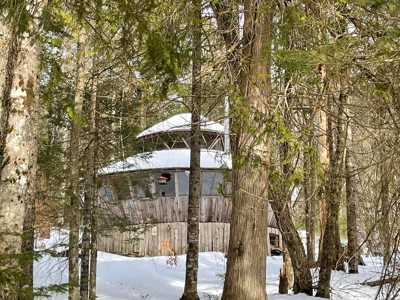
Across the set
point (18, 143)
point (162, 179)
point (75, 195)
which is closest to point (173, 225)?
point (162, 179)

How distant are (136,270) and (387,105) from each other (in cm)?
1299

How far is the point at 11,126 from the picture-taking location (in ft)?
19.5

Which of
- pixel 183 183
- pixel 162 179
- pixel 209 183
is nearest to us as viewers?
pixel 162 179

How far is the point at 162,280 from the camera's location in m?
15.6

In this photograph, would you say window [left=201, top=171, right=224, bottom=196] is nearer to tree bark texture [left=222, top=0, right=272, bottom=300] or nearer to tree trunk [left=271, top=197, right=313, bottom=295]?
tree trunk [left=271, top=197, right=313, bottom=295]

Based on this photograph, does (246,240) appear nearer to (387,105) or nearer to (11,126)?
(387,105)

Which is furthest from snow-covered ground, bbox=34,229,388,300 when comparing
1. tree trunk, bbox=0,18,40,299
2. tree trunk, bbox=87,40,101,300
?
tree trunk, bbox=0,18,40,299

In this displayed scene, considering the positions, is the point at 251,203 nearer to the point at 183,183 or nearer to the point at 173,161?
the point at 173,161

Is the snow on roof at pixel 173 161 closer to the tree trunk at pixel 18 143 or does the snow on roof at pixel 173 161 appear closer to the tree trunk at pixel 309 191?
the tree trunk at pixel 309 191

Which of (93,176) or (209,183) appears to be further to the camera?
(209,183)

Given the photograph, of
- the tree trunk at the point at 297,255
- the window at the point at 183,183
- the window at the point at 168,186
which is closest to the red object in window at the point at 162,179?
the window at the point at 168,186

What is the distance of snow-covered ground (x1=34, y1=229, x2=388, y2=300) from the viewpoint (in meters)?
12.4

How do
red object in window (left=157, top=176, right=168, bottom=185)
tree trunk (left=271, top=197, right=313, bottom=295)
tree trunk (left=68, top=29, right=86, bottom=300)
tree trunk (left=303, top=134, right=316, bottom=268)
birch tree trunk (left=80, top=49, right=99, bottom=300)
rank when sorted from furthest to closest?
red object in window (left=157, top=176, right=168, bottom=185)
tree trunk (left=271, top=197, right=313, bottom=295)
birch tree trunk (left=80, top=49, right=99, bottom=300)
tree trunk (left=68, top=29, right=86, bottom=300)
tree trunk (left=303, top=134, right=316, bottom=268)

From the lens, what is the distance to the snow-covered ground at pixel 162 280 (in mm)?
12383
